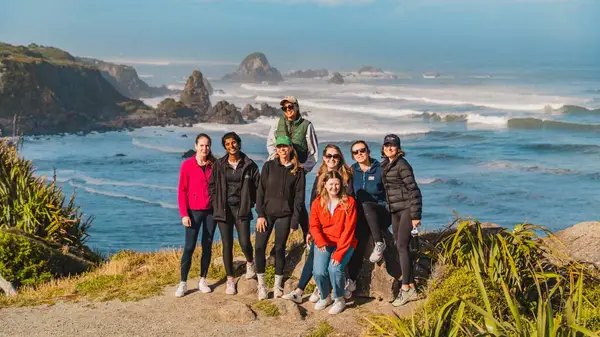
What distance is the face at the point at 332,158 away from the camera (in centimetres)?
920

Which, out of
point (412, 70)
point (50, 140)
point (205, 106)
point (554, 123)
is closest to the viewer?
point (554, 123)

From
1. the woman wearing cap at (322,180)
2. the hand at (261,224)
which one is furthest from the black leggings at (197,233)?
the woman wearing cap at (322,180)

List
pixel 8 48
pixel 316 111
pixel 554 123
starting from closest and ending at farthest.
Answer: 1. pixel 554 123
2. pixel 316 111
3. pixel 8 48

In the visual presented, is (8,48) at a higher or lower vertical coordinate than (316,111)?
higher

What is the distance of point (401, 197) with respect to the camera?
930cm

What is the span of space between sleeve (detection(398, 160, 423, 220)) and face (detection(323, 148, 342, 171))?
0.75 m

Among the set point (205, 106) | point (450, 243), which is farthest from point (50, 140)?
point (450, 243)

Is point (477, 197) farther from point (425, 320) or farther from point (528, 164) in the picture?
point (425, 320)

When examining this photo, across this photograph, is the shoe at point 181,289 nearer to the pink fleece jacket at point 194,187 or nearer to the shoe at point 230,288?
the shoe at point 230,288

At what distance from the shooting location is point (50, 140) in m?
68.9

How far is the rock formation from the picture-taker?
15900 centimetres

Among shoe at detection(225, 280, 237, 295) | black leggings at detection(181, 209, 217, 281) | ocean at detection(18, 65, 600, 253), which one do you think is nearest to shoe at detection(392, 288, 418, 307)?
shoe at detection(225, 280, 237, 295)

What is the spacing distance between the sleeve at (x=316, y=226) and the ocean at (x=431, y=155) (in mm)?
15645

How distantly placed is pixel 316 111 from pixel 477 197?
4335 cm
